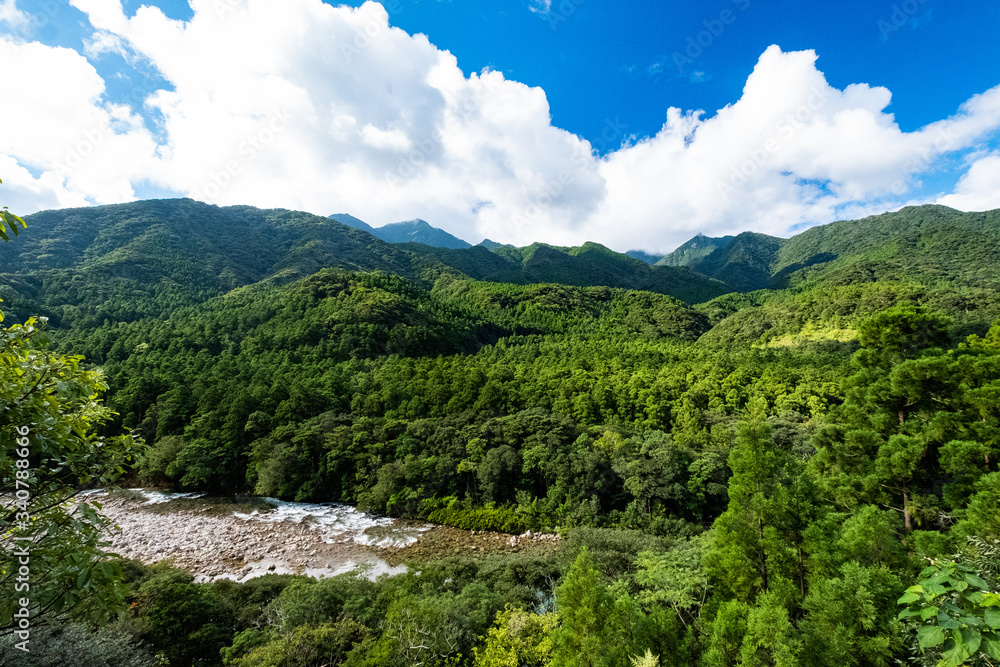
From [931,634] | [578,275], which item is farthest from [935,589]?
[578,275]

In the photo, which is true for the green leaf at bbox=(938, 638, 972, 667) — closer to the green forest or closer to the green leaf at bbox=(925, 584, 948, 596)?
the green forest

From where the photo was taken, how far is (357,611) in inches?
537

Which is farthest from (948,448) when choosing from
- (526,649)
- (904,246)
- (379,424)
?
(904,246)

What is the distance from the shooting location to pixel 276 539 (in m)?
25.1

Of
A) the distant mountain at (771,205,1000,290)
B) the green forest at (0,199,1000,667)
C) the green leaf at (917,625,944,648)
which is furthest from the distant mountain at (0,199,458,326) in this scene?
the distant mountain at (771,205,1000,290)

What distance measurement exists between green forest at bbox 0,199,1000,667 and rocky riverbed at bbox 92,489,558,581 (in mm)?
1833

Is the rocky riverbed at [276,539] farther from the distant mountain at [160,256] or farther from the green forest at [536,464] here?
the distant mountain at [160,256]

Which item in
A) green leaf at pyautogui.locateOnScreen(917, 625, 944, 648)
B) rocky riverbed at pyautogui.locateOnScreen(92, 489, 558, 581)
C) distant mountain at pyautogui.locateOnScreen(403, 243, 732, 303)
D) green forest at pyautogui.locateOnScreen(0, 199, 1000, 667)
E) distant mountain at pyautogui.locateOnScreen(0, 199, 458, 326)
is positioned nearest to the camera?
green leaf at pyautogui.locateOnScreen(917, 625, 944, 648)

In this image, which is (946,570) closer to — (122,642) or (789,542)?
(789,542)

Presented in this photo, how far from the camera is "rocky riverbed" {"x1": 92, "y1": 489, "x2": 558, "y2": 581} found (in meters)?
22.3

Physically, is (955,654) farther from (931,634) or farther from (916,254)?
(916,254)

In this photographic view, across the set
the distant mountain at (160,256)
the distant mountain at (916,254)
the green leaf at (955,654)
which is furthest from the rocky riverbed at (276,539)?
the distant mountain at (916,254)

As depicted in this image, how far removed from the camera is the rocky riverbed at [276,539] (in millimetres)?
22312

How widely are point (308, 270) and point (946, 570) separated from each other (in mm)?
130300
